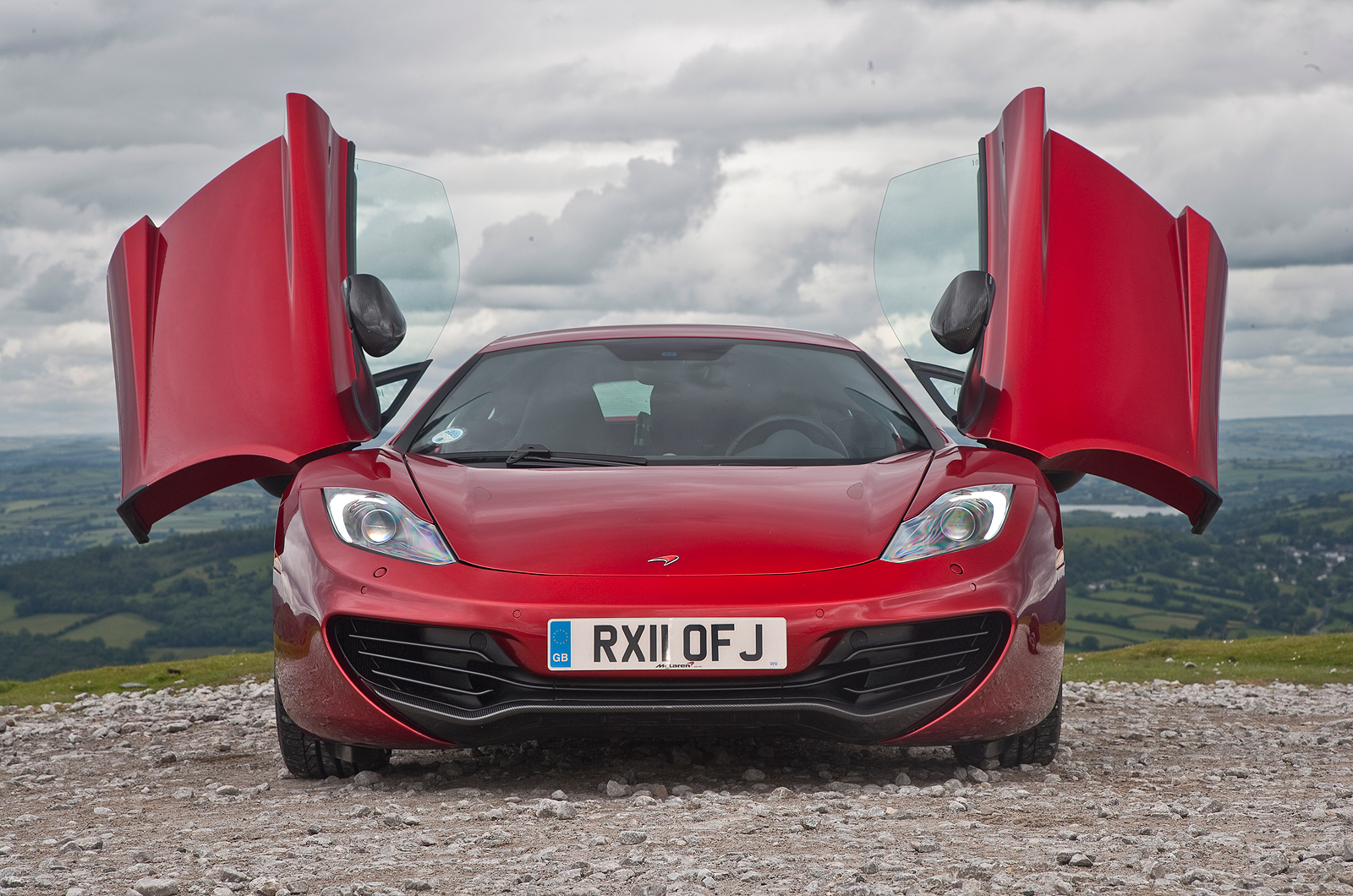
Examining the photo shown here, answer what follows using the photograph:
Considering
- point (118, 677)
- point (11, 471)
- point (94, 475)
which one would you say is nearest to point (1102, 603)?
point (118, 677)

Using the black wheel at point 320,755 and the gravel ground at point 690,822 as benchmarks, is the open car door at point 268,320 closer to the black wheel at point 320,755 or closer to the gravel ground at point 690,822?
the black wheel at point 320,755

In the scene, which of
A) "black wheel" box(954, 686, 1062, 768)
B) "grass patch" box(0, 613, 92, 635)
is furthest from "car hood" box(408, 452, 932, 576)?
"grass patch" box(0, 613, 92, 635)

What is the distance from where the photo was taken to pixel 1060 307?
462 cm

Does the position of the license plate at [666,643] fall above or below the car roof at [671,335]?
below

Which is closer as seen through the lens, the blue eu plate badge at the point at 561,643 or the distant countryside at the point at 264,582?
the blue eu plate badge at the point at 561,643

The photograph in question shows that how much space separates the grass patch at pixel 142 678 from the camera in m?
9.43

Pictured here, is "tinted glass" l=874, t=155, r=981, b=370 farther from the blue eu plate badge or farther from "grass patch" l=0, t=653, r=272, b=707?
"grass patch" l=0, t=653, r=272, b=707

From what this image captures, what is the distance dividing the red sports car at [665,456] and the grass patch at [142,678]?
16.6ft

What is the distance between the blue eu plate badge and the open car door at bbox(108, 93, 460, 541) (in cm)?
163

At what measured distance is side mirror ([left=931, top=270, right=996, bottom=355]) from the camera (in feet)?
15.2

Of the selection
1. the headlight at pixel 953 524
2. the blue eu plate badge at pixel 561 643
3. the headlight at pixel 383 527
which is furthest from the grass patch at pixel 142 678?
the headlight at pixel 953 524

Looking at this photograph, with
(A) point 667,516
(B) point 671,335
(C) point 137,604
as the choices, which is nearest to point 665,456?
(A) point 667,516

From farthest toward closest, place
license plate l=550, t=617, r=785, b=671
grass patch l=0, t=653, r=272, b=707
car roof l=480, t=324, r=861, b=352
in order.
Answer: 1. grass patch l=0, t=653, r=272, b=707
2. car roof l=480, t=324, r=861, b=352
3. license plate l=550, t=617, r=785, b=671

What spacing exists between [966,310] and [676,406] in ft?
3.89
